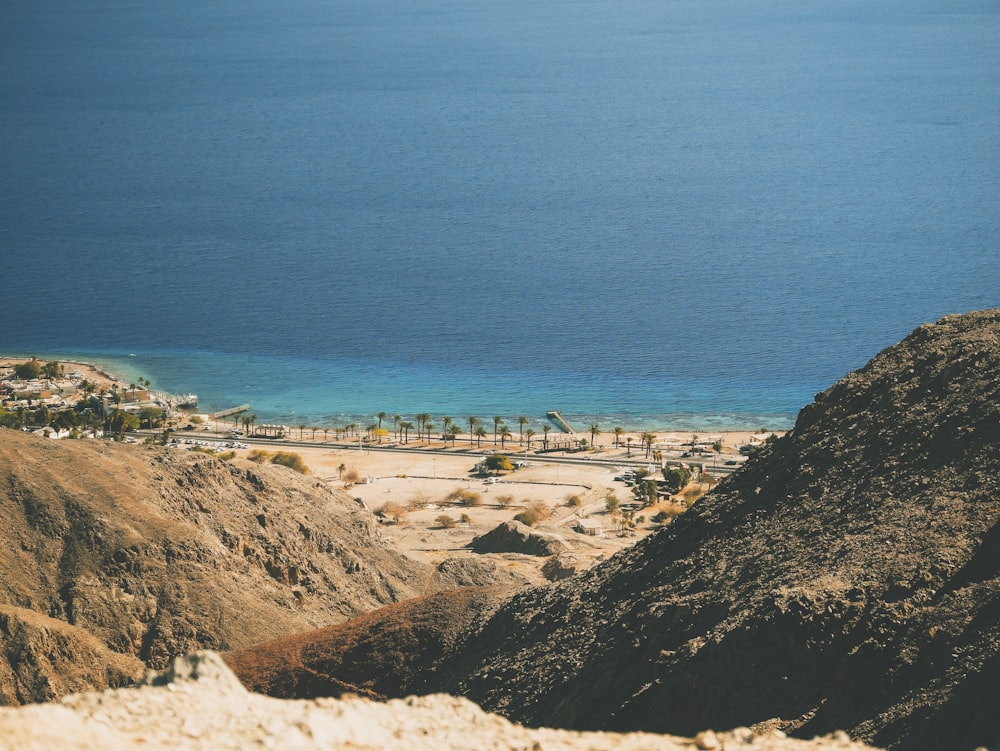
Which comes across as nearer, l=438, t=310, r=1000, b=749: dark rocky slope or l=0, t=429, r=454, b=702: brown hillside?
l=438, t=310, r=1000, b=749: dark rocky slope

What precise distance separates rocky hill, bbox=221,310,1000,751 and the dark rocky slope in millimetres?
47

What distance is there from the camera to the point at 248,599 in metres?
41.8

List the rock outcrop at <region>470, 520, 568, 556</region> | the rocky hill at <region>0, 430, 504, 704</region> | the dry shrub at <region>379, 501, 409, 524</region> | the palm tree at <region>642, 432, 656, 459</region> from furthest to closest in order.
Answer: the palm tree at <region>642, 432, 656, 459</region> < the dry shrub at <region>379, 501, 409, 524</region> < the rock outcrop at <region>470, 520, 568, 556</region> < the rocky hill at <region>0, 430, 504, 704</region>

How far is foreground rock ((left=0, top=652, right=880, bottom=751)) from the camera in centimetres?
1575

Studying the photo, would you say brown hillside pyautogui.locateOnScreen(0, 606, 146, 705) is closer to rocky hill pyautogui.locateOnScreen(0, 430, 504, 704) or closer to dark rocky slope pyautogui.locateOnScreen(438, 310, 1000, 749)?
rocky hill pyautogui.locateOnScreen(0, 430, 504, 704)

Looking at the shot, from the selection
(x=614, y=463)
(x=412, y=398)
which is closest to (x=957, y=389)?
(x=614, y=463)

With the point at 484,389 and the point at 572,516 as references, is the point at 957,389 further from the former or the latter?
the point at 484,389

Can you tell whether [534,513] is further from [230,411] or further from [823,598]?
[823,598]

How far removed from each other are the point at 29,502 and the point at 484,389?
77.3 meters

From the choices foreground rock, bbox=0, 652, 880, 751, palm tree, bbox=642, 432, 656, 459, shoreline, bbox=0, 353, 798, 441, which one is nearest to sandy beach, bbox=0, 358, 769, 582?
palm tree, bbox=642, 432, 656, 459

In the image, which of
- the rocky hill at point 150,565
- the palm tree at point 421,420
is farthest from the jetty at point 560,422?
the rocky hill at point 150,565

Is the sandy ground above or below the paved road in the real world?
below

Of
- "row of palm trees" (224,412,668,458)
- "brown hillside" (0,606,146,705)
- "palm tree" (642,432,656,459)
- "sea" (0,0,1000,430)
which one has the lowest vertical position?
"brown hillside" (0,606,146,705)

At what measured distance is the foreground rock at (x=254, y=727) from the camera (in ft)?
51.7
